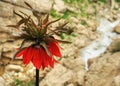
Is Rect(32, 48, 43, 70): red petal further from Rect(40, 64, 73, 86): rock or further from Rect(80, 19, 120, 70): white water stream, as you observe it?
Rect(80, 19, 120, 70): white water stream

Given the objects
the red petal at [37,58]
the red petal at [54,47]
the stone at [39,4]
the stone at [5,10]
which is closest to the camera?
the red petal at [37,58]

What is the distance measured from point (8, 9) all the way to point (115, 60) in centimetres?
428

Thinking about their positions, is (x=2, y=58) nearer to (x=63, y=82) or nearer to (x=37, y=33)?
(x=63, y=82)

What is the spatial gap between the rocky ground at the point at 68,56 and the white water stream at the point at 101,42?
8.1 inches

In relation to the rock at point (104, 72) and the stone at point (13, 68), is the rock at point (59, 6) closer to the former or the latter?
the stone at point (13, 68)

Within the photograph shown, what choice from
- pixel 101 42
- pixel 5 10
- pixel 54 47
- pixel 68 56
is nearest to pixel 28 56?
pixel 54 47

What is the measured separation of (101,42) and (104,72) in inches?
213

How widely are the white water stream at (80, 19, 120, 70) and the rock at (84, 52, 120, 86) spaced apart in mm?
1986


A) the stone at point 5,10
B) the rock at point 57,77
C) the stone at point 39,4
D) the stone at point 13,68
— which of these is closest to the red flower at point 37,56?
the rock at point 57,77

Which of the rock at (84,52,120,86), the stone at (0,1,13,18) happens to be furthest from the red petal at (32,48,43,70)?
the stone at (0,1,13,18)

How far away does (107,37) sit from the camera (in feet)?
44.9

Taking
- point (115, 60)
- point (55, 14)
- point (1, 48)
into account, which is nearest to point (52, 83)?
point (115, 60)

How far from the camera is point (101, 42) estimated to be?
13.1 m

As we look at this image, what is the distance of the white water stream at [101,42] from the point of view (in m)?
11.8
